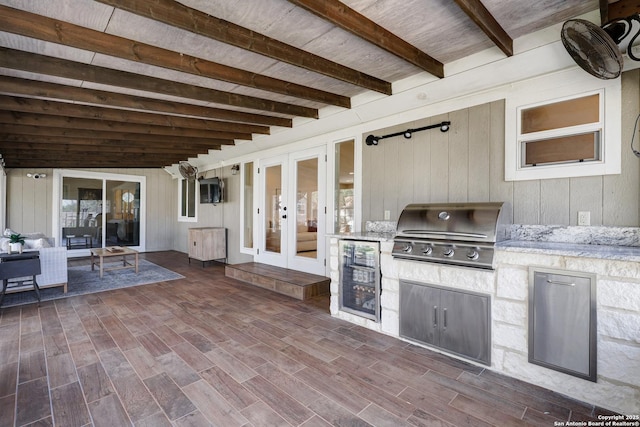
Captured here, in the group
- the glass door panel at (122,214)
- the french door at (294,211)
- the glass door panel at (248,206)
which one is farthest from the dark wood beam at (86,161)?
the french door at (294,211)

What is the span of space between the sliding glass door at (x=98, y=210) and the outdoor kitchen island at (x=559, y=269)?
8.20 meters

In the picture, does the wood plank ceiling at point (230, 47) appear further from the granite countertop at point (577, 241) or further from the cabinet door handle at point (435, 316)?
the cabinet door handle at point (435, 316)

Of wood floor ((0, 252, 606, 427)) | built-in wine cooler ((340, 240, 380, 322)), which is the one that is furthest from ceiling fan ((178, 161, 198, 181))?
built-in wine cooler ((340, 240, 380, 322))

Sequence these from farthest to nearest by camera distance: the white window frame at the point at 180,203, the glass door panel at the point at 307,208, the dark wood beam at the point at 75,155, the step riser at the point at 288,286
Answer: the white window frame at the point at 180,203
the dark wood beam at the point at 75,155
the glass door panel at the point at 307,208
the step riser at the point at 288,286

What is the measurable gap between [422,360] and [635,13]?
281 centimetres

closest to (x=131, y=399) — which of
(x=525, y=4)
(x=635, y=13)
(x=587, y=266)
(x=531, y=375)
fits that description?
(x=531, y=375)

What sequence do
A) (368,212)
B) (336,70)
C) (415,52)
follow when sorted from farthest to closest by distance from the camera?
(368,212) → (336,70) → (415,52)

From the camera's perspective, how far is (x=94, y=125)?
4422 mm

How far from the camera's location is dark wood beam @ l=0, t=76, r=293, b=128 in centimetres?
299

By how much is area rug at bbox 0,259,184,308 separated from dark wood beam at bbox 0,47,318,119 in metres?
3.22

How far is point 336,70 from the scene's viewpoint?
291 centimetres

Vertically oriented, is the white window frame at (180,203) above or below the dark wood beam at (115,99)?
below

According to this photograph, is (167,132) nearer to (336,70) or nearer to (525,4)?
(336,70)

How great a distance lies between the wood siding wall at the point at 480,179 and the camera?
7.58ft
